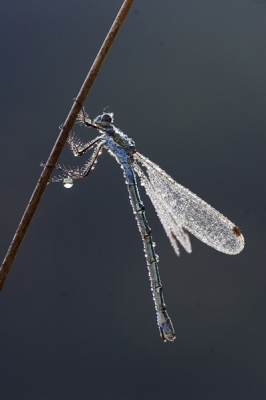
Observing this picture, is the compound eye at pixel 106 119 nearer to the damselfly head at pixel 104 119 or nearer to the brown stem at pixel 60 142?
the damselfly head at pixel 104 119

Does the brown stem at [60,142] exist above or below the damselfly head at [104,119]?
below

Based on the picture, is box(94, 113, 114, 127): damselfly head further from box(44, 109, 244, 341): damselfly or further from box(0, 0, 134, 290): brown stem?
box(0, 0, 134, 290): brown stem

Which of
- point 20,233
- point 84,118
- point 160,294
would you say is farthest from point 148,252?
point 20,233

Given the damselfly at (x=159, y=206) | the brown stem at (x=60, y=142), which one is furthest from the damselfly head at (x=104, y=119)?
the brown stem at (x=60, y=142)

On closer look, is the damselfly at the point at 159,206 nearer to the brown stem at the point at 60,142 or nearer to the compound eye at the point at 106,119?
the compound eye at the point at 106,119

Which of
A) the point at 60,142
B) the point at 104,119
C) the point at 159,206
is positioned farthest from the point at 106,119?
the point at 60,142

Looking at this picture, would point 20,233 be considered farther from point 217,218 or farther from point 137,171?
point 217,218

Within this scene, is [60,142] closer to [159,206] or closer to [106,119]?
[106,119]

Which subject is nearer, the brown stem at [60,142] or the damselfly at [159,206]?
the brown stem at [60,142]

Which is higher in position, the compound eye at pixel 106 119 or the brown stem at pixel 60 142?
the compound eye at pixel 106 119

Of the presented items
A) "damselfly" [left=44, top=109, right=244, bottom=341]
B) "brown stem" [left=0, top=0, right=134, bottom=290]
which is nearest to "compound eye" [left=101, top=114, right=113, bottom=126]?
"damselfly" [left=44, top=109, right=244, bottom=341]
